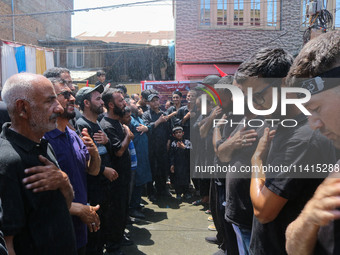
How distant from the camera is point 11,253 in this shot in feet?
4.86

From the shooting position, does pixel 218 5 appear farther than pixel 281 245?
Yes

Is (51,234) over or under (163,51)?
under

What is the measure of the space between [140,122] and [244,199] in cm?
391

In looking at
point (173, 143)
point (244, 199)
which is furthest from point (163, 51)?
point (244, 199)

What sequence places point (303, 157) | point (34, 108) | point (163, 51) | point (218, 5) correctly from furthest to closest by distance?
point (163, 51), point (218, 5), point (34, 108), point (303, 157)

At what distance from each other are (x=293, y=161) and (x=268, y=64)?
801 millimetres

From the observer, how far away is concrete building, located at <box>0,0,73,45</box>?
63.0 feet

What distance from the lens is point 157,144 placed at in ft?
21.2

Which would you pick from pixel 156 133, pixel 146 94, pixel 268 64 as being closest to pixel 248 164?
pixel 268 64

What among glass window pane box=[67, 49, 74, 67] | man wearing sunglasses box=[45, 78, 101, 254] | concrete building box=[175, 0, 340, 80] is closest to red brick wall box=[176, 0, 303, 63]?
concrete building box=[175, 0, 340, 80]

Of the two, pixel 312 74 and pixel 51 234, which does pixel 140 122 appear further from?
pixel 312 74

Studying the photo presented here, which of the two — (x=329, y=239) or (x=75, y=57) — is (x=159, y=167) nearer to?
(x=329, y=239)

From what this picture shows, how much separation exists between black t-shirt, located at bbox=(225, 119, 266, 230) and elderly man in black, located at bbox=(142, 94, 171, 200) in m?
4.16

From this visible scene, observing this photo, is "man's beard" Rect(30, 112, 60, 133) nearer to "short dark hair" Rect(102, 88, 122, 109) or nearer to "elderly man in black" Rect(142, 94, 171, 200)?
"short dark hair" Rect(102, 88, 122, 109)
